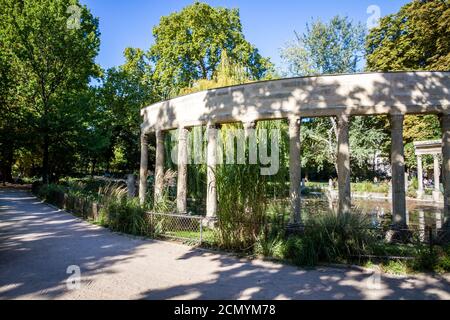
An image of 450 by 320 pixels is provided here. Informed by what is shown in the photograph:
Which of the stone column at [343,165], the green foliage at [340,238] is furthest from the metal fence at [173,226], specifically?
the stone column at [343,165]

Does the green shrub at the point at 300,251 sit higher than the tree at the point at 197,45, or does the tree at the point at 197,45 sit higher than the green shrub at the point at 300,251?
the tree at the point at 197,45

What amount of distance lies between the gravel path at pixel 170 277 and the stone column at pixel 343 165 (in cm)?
297

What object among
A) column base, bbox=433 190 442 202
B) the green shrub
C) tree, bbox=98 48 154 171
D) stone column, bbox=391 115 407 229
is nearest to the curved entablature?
stone column, bbox=391 115 407 229

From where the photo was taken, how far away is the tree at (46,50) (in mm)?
25266

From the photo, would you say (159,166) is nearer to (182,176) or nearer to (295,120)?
(182,176)

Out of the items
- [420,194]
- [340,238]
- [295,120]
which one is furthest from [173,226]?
[420,194]

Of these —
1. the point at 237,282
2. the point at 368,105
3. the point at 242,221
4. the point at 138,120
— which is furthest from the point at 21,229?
the point at 138,120

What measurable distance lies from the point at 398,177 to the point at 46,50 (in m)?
28.2

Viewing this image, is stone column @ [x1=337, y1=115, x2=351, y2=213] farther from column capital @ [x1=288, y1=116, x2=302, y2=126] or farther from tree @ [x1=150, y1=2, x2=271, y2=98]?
tree @ [x1=150, y1=2, x2=271, y2=98]

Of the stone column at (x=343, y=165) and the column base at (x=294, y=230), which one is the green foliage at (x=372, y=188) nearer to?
the stone column at (x=343, y=165)

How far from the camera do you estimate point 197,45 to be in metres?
31.0

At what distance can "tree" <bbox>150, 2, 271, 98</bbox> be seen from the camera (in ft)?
103
